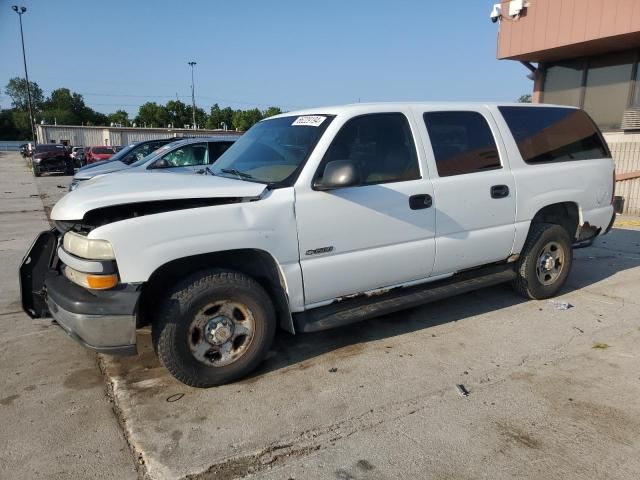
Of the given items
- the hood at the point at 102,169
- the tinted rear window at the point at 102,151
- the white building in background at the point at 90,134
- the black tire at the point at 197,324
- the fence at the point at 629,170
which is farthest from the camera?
the white building in background at the point at 90,134

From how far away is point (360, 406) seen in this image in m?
3.10

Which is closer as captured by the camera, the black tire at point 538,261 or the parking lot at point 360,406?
the parking lot at point 360,406

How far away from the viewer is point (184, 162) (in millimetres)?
9844

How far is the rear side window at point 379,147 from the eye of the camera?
364 cm

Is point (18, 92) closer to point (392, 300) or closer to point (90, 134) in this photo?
point (90, 134)

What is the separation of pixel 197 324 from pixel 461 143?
269 centimetres

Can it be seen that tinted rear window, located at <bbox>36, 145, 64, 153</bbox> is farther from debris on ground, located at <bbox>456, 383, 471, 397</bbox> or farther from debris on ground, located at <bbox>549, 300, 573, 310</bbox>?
debris on ground, located at <bbox>456, 383, 471, 397</bbox>

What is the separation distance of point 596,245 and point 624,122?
521cm

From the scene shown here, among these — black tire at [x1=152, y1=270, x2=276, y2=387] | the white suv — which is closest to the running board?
the white suv

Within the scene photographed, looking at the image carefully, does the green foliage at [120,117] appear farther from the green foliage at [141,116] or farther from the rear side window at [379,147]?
the rear side window at [379,147]

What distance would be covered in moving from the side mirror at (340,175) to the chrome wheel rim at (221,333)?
104cm

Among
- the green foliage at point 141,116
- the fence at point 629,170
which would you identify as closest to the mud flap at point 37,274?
the fence at point 629,170

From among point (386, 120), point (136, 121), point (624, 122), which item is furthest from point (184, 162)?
point (136, 121)

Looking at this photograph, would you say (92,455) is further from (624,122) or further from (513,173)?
(624,122)
